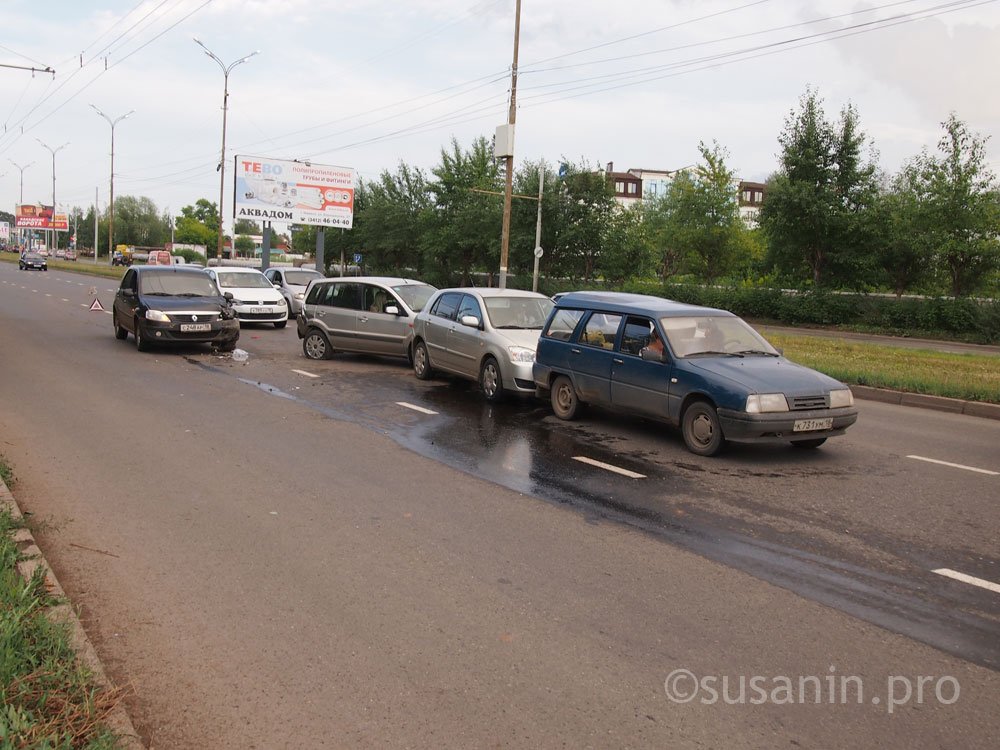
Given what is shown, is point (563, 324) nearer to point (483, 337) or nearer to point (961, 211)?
point (483, 337)

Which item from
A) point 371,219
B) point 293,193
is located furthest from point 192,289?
point 371,219

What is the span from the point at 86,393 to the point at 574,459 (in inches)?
278

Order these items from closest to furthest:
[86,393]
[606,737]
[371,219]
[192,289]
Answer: [606,737]
[86,393]
[192,289]
[371,219]

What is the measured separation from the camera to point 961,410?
13102mm

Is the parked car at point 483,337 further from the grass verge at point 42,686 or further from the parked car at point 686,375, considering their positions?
the grass verge at point 42,686

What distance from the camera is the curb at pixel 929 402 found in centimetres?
1281

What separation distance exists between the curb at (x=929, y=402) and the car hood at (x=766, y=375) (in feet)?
Result: 17.0

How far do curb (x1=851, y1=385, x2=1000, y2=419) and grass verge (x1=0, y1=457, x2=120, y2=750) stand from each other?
12594mm

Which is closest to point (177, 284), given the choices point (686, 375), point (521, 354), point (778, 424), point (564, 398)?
point (521, 354)

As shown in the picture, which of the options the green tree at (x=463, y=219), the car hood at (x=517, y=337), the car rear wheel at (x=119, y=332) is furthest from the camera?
the green tree at (x=463, y=219)

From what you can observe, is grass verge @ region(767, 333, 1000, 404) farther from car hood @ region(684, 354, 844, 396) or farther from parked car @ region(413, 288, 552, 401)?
parked car @ region(413, 288, 552, 401)

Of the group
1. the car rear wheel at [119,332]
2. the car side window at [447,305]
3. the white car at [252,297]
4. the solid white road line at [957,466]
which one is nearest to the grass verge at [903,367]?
the solid white road line at [957,466]

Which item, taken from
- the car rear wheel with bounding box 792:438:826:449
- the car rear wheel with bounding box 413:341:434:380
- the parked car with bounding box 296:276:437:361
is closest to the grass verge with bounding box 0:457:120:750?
the car rear wheel with bounding box 792:438:826:449

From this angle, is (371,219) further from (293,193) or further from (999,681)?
(999,681)
